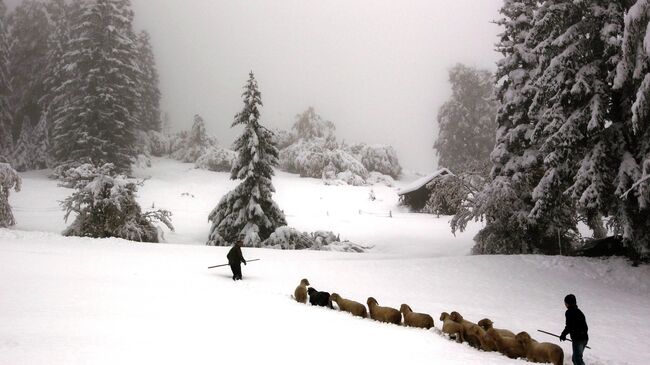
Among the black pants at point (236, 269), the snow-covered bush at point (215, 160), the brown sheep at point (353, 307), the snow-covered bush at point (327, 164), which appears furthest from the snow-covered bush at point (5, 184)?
the snow-covered bush at point (327, 164)

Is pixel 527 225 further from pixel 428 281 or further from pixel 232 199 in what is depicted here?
pixel 232 199

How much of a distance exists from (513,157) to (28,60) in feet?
157

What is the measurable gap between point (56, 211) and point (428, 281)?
25.1 m

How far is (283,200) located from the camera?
39031mm

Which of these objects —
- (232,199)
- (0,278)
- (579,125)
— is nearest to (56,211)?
(232,199)

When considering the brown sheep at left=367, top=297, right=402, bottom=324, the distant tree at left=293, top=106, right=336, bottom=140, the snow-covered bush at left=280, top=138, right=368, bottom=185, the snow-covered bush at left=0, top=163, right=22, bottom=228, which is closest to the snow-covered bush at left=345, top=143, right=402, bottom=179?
the snow-covered bush at left=280, top=138, right=368, bottom=185

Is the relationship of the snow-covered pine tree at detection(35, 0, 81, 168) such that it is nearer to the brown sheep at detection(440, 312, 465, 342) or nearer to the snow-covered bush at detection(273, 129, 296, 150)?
the snow-covered bush at detection(273, 129, 296, 150)

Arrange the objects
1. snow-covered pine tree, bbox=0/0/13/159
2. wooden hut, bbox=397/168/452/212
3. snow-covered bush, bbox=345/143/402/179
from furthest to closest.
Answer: snow-covered bush, bbox=345/143/402/179 < wooden hut, bbox=397/168/452/212 < snow-covered pine tree, bbox=0/0/13/159

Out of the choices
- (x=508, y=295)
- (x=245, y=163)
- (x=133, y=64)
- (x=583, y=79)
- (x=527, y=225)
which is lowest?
(x=508, y=295)

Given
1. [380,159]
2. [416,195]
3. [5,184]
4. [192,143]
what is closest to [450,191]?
[416,195]

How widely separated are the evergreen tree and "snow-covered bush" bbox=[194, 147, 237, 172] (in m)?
16.1

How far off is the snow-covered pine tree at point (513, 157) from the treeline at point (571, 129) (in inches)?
1.7

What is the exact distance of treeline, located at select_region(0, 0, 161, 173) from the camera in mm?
35812

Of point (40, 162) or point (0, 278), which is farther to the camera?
point (40, 162)
